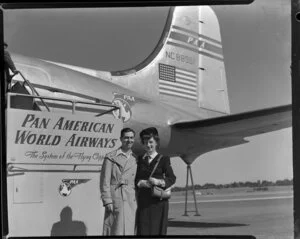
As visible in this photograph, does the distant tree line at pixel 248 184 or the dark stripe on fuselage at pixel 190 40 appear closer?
the distant tree line at pixel 248 184

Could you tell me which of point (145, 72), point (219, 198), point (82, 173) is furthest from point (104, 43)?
point (219, 198)

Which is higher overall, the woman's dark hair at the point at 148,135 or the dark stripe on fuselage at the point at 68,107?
the dark stripe on fuselage at the point at 68,107

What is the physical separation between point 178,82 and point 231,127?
475mm

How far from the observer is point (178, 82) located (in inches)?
131

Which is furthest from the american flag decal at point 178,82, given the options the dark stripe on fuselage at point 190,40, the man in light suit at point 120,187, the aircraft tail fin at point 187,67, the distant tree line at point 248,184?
the distant tree line at point 248,184

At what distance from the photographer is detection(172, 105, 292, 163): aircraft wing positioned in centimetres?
308

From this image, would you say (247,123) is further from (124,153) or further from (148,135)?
(124,153)

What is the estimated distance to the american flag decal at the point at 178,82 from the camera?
3285 millimetres

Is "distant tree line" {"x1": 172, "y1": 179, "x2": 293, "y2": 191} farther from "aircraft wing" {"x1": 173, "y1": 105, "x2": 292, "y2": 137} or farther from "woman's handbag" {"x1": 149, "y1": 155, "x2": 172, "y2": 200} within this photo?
"aircraft wing" {"x1": 173, "y1": 105, "x2": 292, "y2": 137}

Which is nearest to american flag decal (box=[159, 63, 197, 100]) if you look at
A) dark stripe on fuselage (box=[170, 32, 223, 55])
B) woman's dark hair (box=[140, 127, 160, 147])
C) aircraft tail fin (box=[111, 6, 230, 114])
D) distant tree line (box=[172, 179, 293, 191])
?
aircraft tail fin (box=[111, 6, 230, 114])

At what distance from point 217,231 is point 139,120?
875mm

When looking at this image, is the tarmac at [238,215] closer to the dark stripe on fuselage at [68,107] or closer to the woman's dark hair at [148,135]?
the woman's dark hair at [148,135]

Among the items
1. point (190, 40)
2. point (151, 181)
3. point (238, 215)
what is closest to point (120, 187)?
point (151, 181)

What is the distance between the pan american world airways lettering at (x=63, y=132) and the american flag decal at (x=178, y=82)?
480mm
